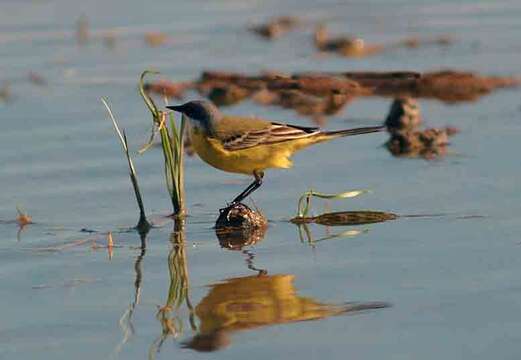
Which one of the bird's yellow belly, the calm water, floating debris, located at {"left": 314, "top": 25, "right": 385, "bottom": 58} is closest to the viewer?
the calm water

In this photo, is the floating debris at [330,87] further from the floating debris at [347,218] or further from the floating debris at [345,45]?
the floating debris at [347,218]

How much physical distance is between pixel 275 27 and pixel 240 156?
6.53 meters

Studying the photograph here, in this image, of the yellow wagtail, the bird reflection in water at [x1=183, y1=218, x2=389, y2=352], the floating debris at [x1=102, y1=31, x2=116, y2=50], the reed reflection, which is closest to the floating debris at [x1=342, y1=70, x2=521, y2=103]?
the floating debris at [x1=102, y1=31, x2=116, y2=50]

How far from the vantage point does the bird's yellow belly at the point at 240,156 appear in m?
8.74

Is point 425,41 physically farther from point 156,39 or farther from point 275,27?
point 156,39

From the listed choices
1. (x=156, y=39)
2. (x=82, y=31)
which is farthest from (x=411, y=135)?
(x=82, y=31)

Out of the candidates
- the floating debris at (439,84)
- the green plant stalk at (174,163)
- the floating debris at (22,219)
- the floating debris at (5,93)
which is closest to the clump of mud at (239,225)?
the green plant stalk at (174,163)

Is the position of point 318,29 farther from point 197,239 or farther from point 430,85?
point 197,239

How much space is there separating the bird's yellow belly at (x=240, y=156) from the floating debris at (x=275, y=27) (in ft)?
20.2

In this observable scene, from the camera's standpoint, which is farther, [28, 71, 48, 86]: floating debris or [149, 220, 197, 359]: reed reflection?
[28, 71, 48, 86]: floating debris

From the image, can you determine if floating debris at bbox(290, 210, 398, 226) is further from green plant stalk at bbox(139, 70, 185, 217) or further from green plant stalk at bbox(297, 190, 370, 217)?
green plant stalk at bbox(139, 70, 185, 217)

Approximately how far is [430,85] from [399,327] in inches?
253

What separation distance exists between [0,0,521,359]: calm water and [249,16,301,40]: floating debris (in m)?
0.19

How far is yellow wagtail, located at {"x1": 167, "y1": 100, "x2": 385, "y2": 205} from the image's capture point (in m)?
8.75
